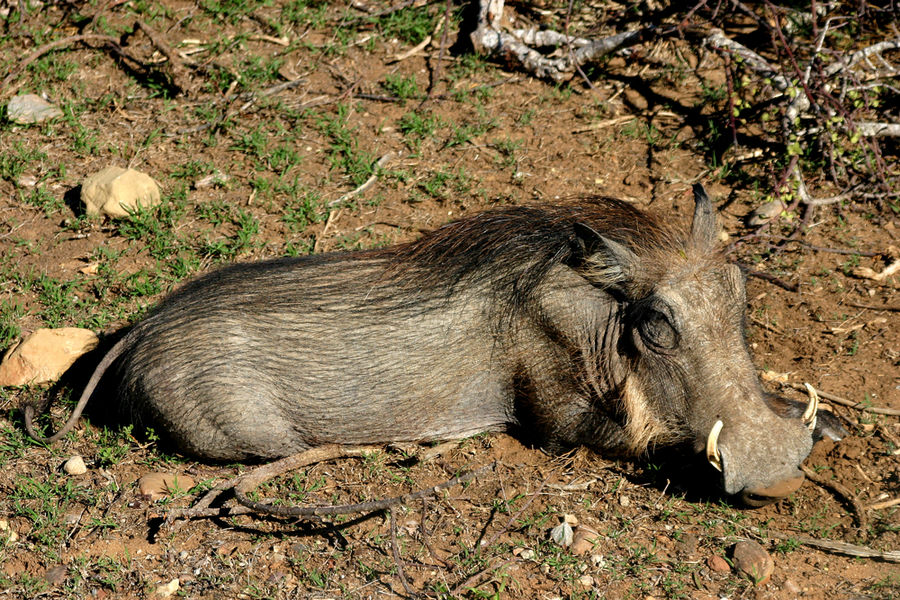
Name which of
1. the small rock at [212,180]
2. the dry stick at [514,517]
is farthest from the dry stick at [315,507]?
the small rock at [212,180]

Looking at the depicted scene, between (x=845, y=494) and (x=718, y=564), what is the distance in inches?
27.4

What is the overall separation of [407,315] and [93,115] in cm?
323

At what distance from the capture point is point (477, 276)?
12.9 ft

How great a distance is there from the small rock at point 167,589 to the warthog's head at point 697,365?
1919 mm

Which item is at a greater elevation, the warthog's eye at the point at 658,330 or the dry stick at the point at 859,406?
the warthog's eye at the point at 658,330

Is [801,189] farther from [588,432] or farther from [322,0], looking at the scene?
[322,0]

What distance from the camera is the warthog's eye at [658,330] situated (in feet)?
11.9

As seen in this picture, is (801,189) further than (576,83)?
No

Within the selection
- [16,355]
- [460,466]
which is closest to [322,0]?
[16,355]

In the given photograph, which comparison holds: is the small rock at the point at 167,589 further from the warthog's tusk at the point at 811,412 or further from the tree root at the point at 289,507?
the warthog's tusk at the point at 811,412

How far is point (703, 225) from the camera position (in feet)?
12.6

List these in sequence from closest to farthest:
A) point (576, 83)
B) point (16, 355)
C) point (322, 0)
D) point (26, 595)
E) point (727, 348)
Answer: point (26, 595) → point (727, 348) → point (16, 355) → point (576, 83) → point (322, 0)

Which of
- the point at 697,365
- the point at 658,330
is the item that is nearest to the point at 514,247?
the point at 658,330

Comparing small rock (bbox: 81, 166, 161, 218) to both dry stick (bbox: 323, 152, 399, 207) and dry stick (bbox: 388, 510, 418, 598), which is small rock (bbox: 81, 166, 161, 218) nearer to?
dry stick (bbox: 323, 152, 399, 207)
